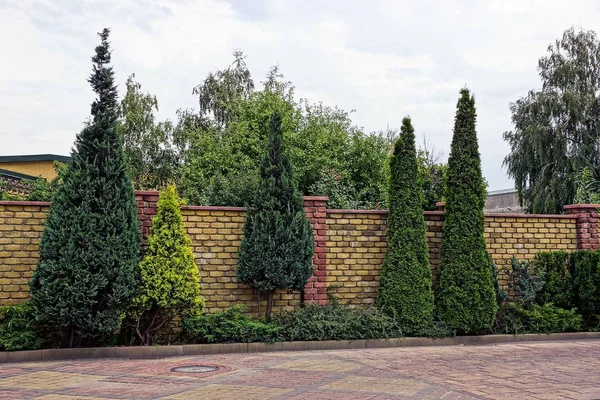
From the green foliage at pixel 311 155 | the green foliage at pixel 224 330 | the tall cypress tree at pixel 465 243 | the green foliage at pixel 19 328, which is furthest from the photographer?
the green foliage at pixel 311 155

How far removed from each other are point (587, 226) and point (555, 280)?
5.70 ft

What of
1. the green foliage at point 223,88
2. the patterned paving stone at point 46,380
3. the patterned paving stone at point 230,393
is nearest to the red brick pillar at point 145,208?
the patterned paving stone at point 46,380

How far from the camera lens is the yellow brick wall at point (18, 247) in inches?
353

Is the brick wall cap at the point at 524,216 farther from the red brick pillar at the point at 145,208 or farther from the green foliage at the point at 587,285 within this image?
the red brick pillar at the point at 145,208

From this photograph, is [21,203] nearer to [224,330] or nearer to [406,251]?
[224,330]

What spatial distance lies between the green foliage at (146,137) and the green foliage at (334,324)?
20519mm

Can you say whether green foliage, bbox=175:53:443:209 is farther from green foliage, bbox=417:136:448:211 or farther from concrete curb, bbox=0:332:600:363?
concrete curb, bbox=0:332:600:363

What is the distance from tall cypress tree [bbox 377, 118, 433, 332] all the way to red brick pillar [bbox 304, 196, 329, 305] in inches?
43.7

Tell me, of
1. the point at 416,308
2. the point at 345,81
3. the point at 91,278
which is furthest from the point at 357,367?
the point at 345,81

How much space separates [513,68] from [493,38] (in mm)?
2171

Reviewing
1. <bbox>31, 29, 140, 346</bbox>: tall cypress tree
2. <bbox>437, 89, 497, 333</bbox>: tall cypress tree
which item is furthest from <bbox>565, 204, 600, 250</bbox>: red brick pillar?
<bbox>31, 29, 140, 346</bbox>: tall cypress tree

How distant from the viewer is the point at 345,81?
15.9 m

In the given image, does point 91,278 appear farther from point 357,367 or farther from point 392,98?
point 392,98

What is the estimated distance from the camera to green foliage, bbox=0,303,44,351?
837 cm
